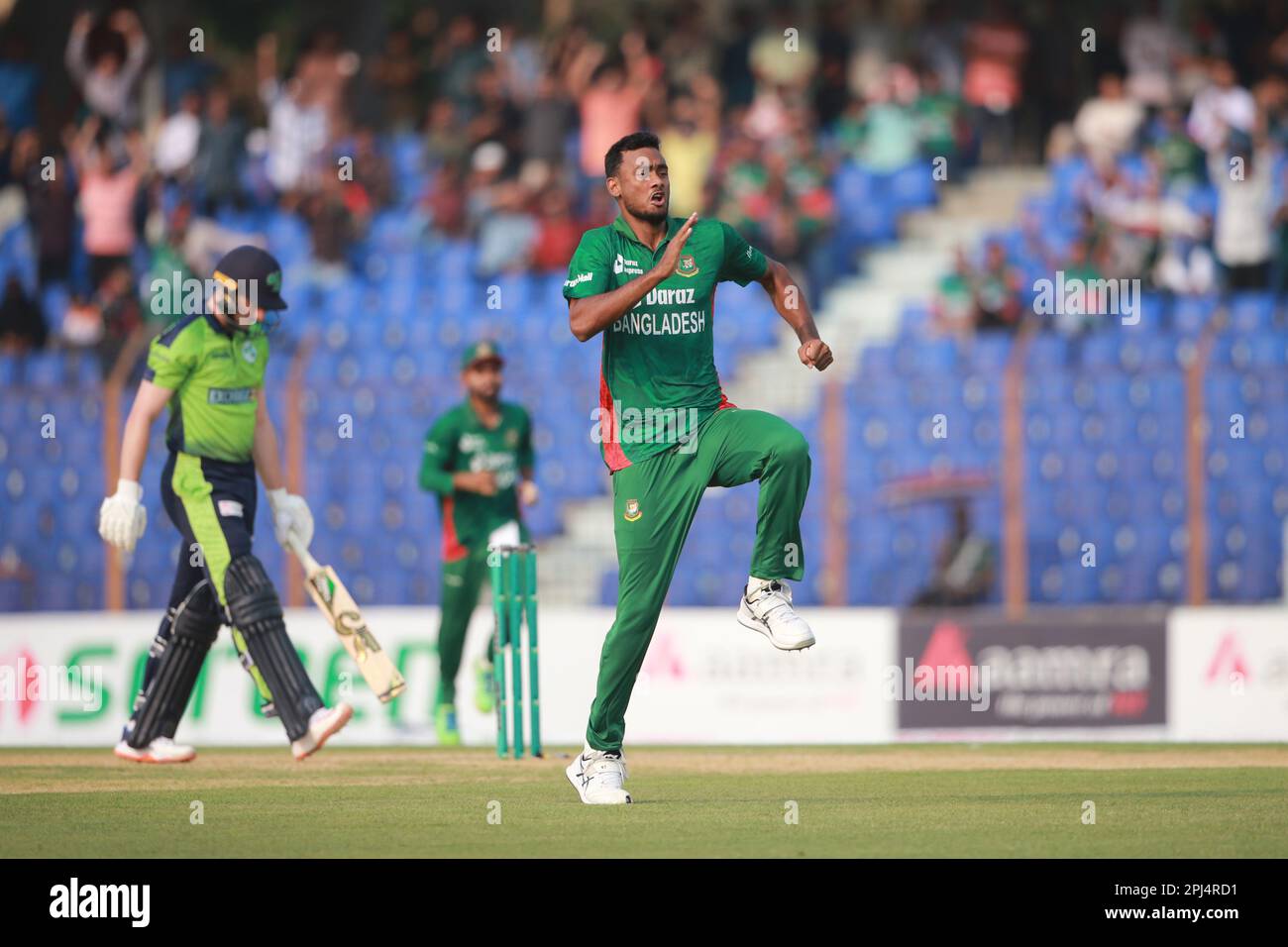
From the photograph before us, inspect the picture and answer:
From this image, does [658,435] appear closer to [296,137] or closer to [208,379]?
[208,379]

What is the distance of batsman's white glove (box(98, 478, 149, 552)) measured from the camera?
412 inches

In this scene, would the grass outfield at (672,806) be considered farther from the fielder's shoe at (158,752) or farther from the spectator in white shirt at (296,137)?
the spectator in white shirt at (296,137)

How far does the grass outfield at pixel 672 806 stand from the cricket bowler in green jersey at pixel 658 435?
729mm

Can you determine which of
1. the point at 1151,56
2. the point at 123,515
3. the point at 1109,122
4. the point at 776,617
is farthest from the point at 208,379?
the point at 1151,56

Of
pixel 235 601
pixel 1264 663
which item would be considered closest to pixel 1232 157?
pixel 1264 663

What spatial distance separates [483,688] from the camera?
49.5 ft

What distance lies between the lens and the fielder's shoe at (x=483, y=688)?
49.3 feet

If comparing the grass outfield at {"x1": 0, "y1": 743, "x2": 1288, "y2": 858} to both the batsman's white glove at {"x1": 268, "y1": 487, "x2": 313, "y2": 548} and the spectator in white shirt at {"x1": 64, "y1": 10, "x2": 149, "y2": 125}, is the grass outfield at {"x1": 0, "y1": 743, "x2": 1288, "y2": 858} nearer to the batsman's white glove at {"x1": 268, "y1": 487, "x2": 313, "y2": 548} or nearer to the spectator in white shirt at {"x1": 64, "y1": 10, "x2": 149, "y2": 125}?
the batsman's white glove at {"x1": 268, "y1": 487, "x2": 313, "y2": 548}

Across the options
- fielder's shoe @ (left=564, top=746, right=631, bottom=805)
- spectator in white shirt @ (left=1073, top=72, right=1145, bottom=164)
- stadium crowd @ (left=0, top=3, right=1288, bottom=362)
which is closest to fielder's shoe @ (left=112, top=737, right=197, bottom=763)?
fielder's shoe @ (left=564, top=746, right=631, bottom=805)

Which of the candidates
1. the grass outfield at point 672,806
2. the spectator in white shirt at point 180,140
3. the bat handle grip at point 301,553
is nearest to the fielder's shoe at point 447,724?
the grass outfield at point 672,806

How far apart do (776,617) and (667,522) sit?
0.63 metres

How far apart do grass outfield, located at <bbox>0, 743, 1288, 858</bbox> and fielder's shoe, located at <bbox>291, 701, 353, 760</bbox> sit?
257mm

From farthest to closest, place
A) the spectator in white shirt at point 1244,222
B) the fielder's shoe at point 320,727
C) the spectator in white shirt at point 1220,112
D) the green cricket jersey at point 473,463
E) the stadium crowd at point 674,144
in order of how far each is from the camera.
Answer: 1. the spectator in white shirt at point 1220,112
2. the stadium crowd at point 674,144
3. the spectator in white shirt at point 1244,222
4. the green cricket jersey at point 473,463
5. the fielder's shoe at point 320,727

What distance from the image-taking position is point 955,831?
8.29 metres
